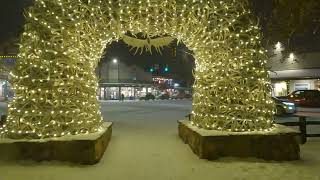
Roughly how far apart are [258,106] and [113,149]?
389cm

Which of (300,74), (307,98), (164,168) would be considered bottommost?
(164,168)

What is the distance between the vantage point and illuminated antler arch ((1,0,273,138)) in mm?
8609

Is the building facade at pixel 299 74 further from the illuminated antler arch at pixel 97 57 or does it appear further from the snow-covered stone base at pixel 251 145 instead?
the snow-covered stone base at pixel 251 145

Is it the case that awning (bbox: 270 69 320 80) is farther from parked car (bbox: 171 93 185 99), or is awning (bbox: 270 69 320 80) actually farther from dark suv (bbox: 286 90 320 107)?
parked car (bbox: 171 93 185 99)

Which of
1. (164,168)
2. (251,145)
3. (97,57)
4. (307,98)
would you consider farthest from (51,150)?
(307,98)

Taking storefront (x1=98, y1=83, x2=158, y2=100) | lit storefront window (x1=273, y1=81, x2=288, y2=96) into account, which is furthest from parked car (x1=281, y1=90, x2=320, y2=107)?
storefront (x1=98, y1=83, x2=158, y2=100)

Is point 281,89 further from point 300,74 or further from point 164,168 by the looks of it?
point 164,168

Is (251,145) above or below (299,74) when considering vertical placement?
below

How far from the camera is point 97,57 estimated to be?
33.3ft

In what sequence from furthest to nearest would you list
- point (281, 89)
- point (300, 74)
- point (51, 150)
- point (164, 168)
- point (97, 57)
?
point (281, 89) < point (300, 74) < point (97, 57) < point (51, 150) < point (164, 168)

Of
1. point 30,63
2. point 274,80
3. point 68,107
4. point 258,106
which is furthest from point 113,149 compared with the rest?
point 274,80

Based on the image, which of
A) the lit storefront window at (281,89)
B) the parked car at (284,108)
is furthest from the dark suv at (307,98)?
the lit storefront window at (281,89)

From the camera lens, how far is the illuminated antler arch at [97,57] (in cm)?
861

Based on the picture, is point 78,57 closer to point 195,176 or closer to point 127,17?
point 127,17
